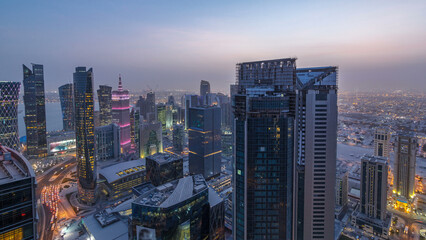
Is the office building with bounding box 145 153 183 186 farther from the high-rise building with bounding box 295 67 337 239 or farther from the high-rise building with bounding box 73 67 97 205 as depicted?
the high-rise building with bounding box 295 67 337 239

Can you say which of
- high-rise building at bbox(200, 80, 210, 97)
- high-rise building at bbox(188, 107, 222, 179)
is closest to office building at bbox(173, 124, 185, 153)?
high-rise building at bbox(188, 107, 222, 179)

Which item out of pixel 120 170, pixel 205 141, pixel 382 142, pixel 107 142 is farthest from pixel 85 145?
pixel 382 142

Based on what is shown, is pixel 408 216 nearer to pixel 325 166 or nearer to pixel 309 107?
pixel 325 166

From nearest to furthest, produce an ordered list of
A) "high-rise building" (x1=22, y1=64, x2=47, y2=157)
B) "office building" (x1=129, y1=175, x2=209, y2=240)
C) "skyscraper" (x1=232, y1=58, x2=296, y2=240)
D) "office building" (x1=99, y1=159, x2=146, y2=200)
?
1. "office building" (x1=129, y1=175, x2=209, y2=240)
2. "skyscraper" (x1=232, y1=58, x2=296, y2=240)
3. "office building" (x1=99, y1=159, x2=146, y2=200)
4. "high-rise building" (x1=22, y1=64, x2=47, y2=157)

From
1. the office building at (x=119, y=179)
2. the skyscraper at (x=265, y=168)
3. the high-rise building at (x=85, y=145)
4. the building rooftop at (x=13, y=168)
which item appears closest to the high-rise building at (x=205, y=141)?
the office building at (x=119, y=179)

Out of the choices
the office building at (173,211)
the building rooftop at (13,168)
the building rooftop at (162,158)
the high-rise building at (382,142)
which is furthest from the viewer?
the high-rise building at (382,142)

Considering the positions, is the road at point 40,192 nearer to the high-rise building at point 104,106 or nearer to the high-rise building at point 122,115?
the high-rise building at point 122,115
